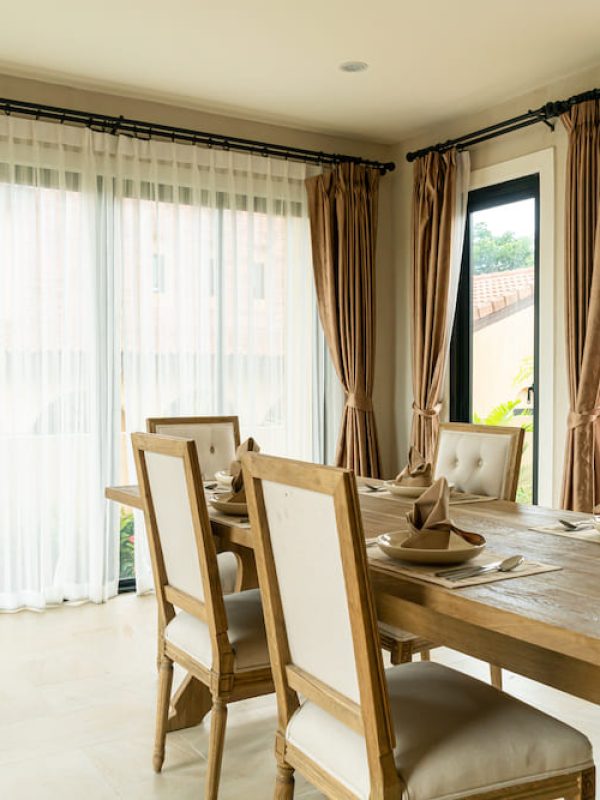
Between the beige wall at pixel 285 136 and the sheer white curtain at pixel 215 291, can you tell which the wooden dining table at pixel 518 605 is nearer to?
the sheer white curtain at pixel 215 291

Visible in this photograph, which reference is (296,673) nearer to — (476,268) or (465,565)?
(465,565)

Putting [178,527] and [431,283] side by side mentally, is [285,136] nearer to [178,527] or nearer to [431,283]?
[431,283]

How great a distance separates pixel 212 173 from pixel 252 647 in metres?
3.18

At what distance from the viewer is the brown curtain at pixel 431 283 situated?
4785 millimetres

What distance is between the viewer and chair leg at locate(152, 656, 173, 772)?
243cm

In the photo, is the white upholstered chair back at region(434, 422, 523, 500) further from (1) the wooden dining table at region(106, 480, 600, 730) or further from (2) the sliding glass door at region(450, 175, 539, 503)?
(2) the sliding glass door at region(450, 175, 539, 503)

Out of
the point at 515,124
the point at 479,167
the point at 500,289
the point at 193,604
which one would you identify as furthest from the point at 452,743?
the point at 479,167

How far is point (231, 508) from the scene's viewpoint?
8.07ft

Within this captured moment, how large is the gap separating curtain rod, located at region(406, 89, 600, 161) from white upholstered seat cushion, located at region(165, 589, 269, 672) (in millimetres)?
2934

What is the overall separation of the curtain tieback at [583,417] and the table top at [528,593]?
1.68 meters

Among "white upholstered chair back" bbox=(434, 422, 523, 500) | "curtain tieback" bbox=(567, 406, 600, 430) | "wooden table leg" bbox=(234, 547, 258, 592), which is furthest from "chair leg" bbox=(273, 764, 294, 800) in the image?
"curtain tieback" bbox=(567, 406, 600, 430)

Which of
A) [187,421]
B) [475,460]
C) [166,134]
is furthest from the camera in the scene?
[166,134]

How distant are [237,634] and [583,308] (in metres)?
2.58

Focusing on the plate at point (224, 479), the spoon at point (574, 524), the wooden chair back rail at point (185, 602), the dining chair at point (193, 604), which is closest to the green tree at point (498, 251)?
the plate at point (224, 479)
